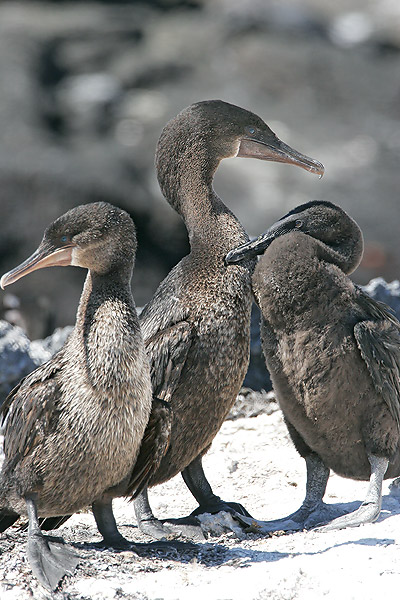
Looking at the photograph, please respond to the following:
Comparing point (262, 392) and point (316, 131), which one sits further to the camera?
point (316, 131)

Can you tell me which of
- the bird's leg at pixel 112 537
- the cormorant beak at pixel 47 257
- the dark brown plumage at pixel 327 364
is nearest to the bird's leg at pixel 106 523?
the bird's leg at pixel 112 537

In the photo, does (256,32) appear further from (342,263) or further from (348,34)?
(342,263)

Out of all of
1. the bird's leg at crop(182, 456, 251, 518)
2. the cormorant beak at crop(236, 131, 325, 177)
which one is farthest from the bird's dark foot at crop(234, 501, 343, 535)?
the cormorant beak at crop(236, 131, 325, 177)

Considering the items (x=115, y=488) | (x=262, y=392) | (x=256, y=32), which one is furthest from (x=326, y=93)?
(x=115, y=488)

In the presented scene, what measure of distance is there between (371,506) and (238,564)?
0.92 m

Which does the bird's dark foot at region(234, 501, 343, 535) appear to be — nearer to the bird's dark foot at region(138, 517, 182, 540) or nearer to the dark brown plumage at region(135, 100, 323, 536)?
the dark brown plumage at region(135, 100, 323, 536)

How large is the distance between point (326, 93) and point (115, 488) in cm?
1105

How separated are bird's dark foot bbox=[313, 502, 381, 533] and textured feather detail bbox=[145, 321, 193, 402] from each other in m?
1.05

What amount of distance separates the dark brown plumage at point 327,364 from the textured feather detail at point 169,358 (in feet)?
1.58

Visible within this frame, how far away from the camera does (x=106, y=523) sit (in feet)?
14.7

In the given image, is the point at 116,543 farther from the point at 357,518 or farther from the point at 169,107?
the point at 169,107

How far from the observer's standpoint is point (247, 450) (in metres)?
6.11

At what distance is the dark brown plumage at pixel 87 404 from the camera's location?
4285 mm

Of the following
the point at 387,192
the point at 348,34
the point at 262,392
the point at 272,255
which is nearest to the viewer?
the point at 272,255
